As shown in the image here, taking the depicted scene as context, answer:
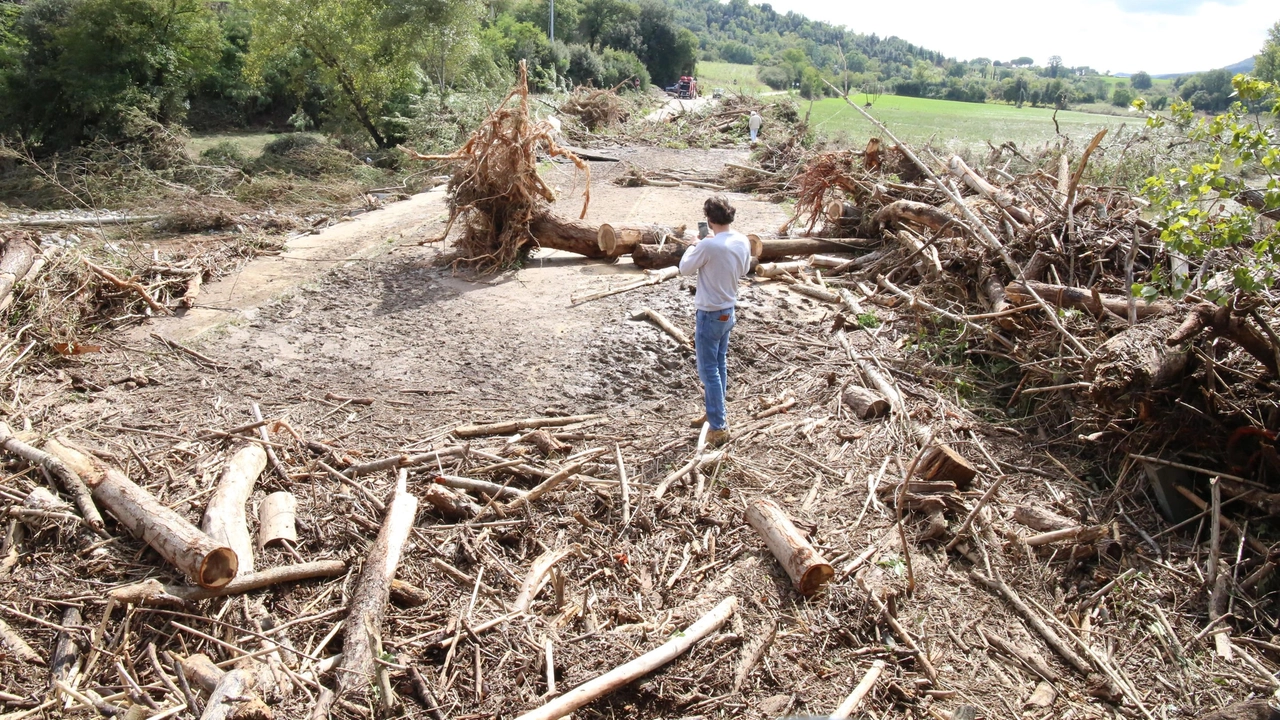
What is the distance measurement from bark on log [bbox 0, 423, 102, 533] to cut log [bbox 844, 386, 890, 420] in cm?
509

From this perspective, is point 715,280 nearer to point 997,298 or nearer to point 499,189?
point 997,298

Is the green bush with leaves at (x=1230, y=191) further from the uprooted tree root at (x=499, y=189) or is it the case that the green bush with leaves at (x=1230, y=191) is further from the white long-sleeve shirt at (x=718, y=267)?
the uprooted tree root at (x=499, y=189)

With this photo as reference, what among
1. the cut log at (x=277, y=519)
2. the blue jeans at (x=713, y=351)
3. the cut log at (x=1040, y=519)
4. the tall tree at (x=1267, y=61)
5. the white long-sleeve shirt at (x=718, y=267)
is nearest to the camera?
the cut log at (x=277, y=519)

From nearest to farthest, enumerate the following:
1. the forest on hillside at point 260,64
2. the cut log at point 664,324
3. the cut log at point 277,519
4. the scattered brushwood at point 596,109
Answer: the cut log at point 277,519 < the cut log at point 664,324 < the forest on hillside at point 260,64 < the scattered brushwood at point 596,109

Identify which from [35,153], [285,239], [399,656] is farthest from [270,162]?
[399,656]

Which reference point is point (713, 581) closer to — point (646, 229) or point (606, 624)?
point (606, 624)

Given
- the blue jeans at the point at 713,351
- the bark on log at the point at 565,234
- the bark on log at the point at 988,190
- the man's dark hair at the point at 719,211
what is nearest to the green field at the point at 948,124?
the bark on log at the point at 988,190

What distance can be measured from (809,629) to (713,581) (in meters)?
0.59

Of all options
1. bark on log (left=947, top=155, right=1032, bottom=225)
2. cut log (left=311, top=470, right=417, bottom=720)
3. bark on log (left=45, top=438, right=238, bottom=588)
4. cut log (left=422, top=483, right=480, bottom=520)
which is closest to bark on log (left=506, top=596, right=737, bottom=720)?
cut log (left=311, top=470, right=417, bottom=720)

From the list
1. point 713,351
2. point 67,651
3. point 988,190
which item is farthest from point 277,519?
point 988,190

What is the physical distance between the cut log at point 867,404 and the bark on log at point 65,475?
5.09 metres

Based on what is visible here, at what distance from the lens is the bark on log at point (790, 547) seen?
4.05 meters

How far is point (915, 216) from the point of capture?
30.0 ft

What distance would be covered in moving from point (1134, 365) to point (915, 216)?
4.81m
